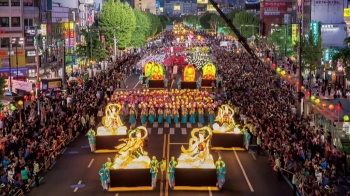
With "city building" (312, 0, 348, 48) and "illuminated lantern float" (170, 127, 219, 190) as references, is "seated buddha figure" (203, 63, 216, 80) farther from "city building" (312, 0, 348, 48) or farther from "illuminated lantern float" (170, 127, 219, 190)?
"illuminated lantern float" (170, 127, 219, 190)

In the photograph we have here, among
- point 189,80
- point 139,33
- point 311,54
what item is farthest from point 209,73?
point 139,33

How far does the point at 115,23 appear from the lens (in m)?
110

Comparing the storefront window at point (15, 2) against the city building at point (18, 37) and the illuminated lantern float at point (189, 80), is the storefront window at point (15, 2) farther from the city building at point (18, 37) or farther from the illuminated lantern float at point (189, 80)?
the illuminated lantern float at point (189, 80)

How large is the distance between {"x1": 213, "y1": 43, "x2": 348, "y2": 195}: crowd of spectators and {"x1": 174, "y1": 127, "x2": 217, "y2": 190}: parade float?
3.95 m

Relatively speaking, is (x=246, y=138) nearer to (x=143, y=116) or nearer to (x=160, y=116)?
(x=160, y=116)

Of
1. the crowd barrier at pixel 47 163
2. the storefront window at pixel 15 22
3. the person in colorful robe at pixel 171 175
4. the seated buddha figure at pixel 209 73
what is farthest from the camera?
the storefront window at pixel 15 22

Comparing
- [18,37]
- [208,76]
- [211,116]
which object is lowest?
[211,116]

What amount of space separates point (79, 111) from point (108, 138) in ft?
33.3

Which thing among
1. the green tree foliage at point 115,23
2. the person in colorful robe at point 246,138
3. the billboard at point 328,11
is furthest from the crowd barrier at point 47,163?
the green tree foliage at point 115,23

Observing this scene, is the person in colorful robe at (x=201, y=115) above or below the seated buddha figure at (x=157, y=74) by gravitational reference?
below

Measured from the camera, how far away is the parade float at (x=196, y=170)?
98.3 ft

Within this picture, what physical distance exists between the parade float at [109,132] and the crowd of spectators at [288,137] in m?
8.66

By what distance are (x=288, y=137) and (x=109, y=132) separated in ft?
35.7

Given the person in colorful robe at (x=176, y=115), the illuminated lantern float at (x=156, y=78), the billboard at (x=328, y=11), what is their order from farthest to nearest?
the billboard at (x=328, y=11) < the illuminated lantern float at (x=156, y=78) < the person in colorful robe at (x=176, y=115)
